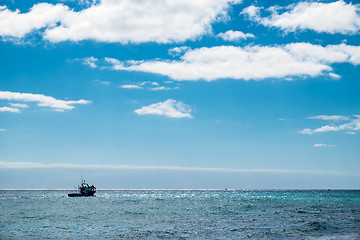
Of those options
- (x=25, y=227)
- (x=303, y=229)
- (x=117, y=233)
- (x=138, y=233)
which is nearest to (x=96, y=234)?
A: (x=117, y=233)

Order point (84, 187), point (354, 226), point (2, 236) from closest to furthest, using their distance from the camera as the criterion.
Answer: point (2, 236)
point (354, 226)
point (84, 187)

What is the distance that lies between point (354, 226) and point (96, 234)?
23.6 meters

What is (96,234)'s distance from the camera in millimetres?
28656

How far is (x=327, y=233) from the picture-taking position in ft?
93.8

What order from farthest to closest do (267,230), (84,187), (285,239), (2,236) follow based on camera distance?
(84,187)
(267,230)
(2,236)
(285,239)

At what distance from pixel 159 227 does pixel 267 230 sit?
9951mm

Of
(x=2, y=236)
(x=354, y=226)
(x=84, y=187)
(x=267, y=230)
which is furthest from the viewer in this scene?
(x=84, y=187)

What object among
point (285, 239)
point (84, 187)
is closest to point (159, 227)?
point (285, 239)

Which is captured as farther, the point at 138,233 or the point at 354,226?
the point at 354,226

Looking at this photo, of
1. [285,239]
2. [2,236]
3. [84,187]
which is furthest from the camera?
[84,187]

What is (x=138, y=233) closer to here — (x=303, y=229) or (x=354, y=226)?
(x=303, y=229)

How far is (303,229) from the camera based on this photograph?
100 feet

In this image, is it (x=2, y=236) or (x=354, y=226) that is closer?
(x=2, y=236)

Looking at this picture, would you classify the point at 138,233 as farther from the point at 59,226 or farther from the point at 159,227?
the point at 59,226
